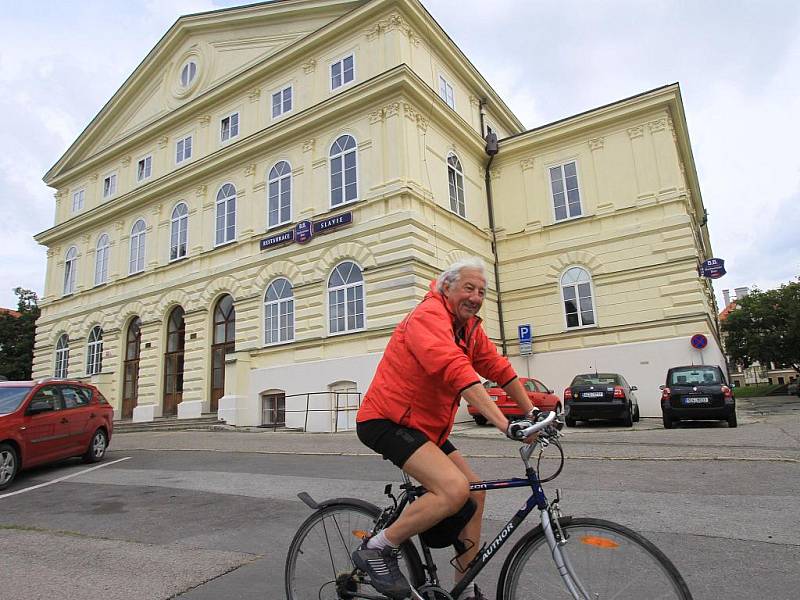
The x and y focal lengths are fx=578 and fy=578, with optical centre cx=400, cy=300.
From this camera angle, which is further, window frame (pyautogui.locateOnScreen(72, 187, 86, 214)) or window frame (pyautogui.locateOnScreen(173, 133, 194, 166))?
window frame (pyautogui.locateOnScreen(72, 187, 86, 214))

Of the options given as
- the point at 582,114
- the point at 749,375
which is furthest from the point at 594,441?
the point at 749,375

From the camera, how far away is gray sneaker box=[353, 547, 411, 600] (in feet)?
9.29

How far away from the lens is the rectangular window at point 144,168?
28016 mm

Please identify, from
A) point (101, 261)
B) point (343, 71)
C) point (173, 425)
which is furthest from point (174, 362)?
point (343, 71)

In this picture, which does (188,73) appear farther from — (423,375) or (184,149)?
(423,375)

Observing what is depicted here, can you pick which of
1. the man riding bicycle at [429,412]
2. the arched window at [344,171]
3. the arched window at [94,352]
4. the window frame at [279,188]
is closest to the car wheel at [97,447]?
the man riding bicycle at [429,412]

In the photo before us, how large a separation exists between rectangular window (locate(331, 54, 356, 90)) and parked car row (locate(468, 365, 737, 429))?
12778 mm

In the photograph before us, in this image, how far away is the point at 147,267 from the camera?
26.3 m

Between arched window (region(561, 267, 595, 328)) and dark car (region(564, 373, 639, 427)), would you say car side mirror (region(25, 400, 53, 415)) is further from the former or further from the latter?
arched window (region(561, 267, 595, 328))

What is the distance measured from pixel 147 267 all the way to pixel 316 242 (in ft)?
34.2

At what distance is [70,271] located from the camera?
1217 inches

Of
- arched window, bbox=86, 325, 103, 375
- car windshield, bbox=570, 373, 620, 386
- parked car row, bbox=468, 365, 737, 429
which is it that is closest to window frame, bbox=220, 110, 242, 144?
arched window, bbox=86, 325, 103, 375

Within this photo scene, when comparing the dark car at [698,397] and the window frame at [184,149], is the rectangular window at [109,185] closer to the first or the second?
the window frame at [184,149]

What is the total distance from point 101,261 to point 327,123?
1534cm
